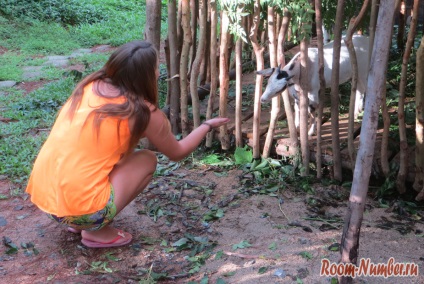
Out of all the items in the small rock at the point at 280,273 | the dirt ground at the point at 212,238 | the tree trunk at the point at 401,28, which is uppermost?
the tree trunk at the point at 401,28

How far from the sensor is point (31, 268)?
3.20 metres

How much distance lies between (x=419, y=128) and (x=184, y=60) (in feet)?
7.60

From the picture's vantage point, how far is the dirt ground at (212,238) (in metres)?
3.07

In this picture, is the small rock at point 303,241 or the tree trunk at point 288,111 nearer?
the small rock at point 303,241

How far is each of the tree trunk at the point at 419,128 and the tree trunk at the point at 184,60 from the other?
2.20 m

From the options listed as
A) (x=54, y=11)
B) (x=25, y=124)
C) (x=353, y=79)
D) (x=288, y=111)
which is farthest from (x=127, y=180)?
(x=54, y=11)

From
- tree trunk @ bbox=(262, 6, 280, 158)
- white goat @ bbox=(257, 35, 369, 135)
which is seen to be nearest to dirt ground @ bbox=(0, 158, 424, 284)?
tree trunk @ bbox=(262, 6, 280, 158)

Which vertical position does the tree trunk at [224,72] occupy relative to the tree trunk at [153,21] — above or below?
below

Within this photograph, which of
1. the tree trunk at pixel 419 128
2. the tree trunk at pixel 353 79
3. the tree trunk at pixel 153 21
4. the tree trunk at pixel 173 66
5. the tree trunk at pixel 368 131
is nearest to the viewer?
the tree trunk at pixel 368 131

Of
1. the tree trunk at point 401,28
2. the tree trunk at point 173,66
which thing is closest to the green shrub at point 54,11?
the tree trunk at point 173,66

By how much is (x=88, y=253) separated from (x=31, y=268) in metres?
0.36

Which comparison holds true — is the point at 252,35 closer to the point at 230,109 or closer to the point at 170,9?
the point at 170,9

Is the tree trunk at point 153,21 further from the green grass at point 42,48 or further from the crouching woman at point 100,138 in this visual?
the crouching woman at point 100,138

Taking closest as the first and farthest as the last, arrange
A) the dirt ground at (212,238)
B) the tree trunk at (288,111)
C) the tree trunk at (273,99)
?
the dirt ground at (212,238), the tree trunk at (273,99), the tree trunk at (288,111)
